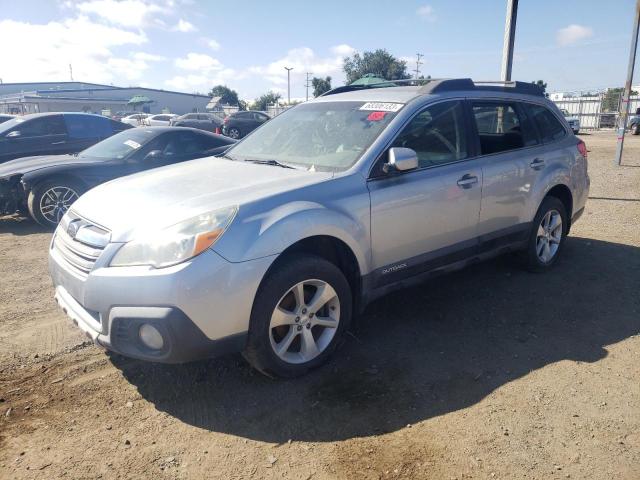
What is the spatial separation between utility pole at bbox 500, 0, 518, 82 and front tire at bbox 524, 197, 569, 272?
442 cm

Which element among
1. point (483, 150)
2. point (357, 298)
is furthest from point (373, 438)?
point (483, 150)

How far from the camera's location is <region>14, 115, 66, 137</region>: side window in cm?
938

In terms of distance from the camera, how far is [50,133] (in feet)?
31.3

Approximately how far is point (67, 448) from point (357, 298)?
6.43ft

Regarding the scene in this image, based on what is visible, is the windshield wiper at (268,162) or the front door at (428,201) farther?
the windshield wiper at (268,162)

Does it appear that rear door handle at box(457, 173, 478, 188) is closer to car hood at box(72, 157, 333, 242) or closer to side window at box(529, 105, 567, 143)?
car hood at box(72, 157, 333, 242)

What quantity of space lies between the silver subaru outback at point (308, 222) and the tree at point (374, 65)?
65.1 metres

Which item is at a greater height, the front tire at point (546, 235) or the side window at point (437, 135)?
the side window at point (437, 135)

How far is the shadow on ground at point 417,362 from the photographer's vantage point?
114 inches

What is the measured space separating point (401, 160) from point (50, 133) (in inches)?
334

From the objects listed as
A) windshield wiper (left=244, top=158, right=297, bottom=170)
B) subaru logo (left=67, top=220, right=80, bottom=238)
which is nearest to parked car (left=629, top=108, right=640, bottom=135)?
windshield wiper (left=244, top=158, right=297, bottom=170)

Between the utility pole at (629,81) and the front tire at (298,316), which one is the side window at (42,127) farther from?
the utility pole at (629,81)

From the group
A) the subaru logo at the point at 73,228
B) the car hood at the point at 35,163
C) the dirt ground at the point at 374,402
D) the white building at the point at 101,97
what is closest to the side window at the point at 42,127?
the car hood at the point at 35,163

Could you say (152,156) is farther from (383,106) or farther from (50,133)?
(383,106)
